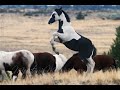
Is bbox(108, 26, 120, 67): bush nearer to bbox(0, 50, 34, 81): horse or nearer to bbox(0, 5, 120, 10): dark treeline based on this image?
bbox(0, 5, 120, 10): dark treeline

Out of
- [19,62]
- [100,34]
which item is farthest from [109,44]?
[19,62]

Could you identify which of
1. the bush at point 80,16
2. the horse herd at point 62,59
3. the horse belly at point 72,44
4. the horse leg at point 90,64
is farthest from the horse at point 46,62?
the bush at point 80,16

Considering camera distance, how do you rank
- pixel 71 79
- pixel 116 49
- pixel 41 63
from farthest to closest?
pixel 116 49, pixel 41 63, pixel 71 79

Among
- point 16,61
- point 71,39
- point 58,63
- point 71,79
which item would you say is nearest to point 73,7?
point 71,39

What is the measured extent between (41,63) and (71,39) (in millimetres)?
989

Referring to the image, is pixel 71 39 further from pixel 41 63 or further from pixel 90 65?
pixel 41 63

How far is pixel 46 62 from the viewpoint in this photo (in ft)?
40.1

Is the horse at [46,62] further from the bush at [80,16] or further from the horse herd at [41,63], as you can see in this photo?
the bush at [80,16]

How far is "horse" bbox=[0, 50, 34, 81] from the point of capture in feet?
39.2

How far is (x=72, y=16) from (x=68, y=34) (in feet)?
1.56

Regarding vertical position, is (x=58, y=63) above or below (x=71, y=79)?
above

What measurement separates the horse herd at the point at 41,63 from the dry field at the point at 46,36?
0.54 ft
